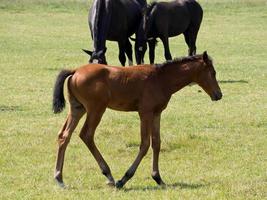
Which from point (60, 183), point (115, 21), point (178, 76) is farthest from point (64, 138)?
point (115, 21)

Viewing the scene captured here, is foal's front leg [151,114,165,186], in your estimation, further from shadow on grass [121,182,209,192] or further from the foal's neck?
the foal's neck

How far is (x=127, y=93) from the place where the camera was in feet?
25.4

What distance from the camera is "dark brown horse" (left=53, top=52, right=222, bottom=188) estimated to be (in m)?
7.65

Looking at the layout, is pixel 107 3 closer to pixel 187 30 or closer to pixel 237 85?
pixel 237 85

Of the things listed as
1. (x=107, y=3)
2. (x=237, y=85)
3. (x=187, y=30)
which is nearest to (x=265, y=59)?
(x=187, y=30)

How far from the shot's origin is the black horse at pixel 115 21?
42.8 feet

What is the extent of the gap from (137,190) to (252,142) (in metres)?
3.08

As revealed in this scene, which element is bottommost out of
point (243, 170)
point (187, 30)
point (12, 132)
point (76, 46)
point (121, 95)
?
point (76, 46)

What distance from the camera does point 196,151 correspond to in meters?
9.66

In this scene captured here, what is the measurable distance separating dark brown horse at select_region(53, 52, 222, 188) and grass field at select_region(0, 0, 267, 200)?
0.36m

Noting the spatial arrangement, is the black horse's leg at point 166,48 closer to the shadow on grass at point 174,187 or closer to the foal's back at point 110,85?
the foal's back at point 110,85

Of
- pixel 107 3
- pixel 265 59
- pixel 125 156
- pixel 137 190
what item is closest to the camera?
pixel 137 190

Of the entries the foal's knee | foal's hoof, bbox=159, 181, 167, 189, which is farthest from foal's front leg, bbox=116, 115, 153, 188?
the foal's knee

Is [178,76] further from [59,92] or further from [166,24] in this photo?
[166,24]
